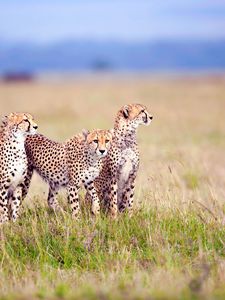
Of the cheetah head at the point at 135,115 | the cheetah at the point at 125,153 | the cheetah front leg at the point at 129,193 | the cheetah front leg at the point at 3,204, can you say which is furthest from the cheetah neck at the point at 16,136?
the cheetah front leg at the point at 129,193

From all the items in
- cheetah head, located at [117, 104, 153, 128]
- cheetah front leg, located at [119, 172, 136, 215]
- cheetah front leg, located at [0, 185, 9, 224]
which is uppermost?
cheetah head, located at [117, 104, 153, 128]

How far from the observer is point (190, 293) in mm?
4301

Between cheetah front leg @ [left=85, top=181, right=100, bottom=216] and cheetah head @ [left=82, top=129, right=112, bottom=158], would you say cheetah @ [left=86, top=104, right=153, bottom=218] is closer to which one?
cheetah front leg @ [left=85, top=181, right=100, bottom=216]

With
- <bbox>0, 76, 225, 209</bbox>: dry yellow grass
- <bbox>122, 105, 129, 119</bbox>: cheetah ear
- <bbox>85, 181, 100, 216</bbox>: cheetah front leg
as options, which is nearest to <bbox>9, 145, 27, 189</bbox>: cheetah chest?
<bbox>85, 181, 100, 216</bbox>: cheetah front leg

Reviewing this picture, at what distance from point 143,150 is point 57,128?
184 inches

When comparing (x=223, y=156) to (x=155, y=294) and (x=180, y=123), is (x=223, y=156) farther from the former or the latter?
(x=155, y=294)

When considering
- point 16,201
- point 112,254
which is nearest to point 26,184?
point 16,201

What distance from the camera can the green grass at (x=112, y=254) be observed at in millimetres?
4875

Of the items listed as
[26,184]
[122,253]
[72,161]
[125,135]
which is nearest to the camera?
[122,253]

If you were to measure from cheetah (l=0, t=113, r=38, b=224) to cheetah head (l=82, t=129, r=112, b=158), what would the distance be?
0.44 meters

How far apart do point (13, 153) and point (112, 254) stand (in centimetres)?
125

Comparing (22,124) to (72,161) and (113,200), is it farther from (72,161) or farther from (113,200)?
(113,200)

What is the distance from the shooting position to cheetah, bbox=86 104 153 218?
666cm

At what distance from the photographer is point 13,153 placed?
6.37 meters
